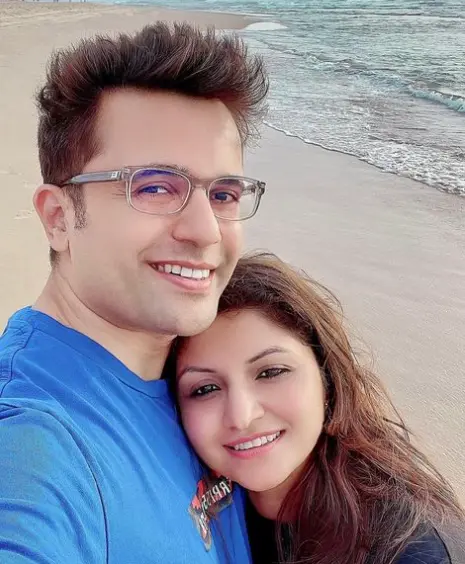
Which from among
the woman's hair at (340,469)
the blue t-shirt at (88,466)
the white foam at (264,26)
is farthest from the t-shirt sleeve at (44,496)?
the white foam at (264,26)

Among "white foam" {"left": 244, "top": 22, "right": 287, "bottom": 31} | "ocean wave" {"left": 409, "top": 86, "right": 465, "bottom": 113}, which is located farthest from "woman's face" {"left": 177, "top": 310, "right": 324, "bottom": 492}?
"white foam" {"left": 244, "top": 22, "right": 287, "bottom": 31}

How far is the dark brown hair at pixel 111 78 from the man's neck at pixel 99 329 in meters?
0.21

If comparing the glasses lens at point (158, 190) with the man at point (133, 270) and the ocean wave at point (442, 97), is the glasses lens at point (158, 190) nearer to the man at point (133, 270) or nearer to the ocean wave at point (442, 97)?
the man at point (133, 270)

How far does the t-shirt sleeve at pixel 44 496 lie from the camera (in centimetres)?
115

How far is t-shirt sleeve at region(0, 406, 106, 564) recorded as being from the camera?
45.2 inches

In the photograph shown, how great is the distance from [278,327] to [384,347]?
7.05 feet

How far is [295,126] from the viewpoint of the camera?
10016mm

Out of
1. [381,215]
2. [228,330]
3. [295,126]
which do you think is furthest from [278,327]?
[295,126]

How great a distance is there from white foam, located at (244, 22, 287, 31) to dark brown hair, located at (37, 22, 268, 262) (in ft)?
86.3

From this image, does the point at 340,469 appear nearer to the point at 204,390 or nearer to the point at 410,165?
the point at 204,390

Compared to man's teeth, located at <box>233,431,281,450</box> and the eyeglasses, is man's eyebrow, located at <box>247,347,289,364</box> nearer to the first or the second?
man's teeth, located at <box>233,431,281,450</box>

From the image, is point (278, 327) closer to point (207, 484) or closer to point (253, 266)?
point (253, 266)

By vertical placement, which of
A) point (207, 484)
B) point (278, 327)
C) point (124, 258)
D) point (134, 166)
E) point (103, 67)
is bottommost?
point (207, 484)

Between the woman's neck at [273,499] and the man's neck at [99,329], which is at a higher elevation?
the man's neck at [99,329]
